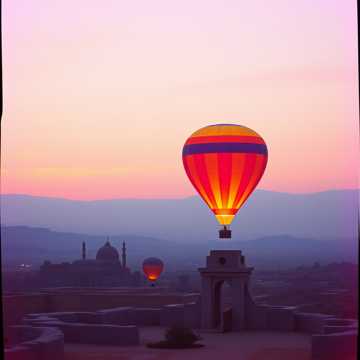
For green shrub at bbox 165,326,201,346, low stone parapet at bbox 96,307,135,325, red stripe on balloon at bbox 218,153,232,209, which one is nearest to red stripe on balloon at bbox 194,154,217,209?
red stripe on balloon at bbox 218,153,232,209

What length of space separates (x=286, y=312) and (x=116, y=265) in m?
68.2

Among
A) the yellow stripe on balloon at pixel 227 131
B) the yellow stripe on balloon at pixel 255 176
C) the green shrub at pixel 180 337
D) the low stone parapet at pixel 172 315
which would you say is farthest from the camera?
the yellow stripe on balloon at pixel 255 176

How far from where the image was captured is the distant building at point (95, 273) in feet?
295

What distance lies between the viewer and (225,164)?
3186cm

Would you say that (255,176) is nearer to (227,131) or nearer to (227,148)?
(227,148)

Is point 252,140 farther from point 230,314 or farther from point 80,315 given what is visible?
point 80,315

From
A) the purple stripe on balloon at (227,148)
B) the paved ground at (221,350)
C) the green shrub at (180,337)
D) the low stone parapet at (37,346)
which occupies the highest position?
the purple stripe on balloon at (227,148)

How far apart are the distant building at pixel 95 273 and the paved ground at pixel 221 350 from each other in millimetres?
58335

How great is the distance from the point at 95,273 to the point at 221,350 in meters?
71.2

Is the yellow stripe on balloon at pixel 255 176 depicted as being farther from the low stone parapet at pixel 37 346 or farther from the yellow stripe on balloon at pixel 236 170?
the low stone parapet at pixel 37 346

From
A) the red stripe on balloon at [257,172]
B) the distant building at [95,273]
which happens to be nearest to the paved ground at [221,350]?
the red stripe on balloon at [257,172]

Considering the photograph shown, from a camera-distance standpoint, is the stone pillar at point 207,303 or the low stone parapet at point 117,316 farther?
the stone pillar at point 207,303

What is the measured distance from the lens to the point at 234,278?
94.3 ft

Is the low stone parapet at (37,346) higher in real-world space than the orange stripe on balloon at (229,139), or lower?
lower
